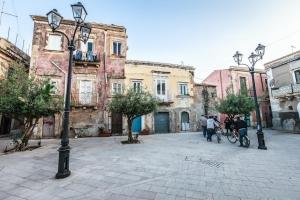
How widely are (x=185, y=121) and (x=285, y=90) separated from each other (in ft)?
33.9

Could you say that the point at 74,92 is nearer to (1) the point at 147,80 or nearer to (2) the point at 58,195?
(1) the point at 147,80

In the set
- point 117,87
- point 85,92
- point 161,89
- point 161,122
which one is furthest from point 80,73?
point 161,122

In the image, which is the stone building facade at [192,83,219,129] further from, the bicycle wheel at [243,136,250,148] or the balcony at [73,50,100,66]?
the balcony at [73,50,100,66]

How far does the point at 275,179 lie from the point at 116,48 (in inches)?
666

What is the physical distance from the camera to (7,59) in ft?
55.4

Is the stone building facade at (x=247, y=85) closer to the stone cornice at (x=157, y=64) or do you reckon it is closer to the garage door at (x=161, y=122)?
the stone cornice at (x=157, y=64)

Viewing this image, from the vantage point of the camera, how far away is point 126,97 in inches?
465

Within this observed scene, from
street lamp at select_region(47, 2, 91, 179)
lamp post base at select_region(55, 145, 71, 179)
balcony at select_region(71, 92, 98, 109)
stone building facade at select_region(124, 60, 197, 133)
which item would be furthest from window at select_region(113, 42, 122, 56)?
lamp post base at select_region(55, 145, 71, 179)

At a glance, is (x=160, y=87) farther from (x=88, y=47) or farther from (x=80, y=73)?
(x=88, y=47)

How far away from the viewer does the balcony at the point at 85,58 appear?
16672 mm

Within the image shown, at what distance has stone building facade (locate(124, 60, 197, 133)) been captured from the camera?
60.6ft

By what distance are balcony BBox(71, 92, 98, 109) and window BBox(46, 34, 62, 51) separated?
4762mm

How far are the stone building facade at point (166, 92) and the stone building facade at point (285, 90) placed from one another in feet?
29.2

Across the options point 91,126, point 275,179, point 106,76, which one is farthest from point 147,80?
point 275,179
